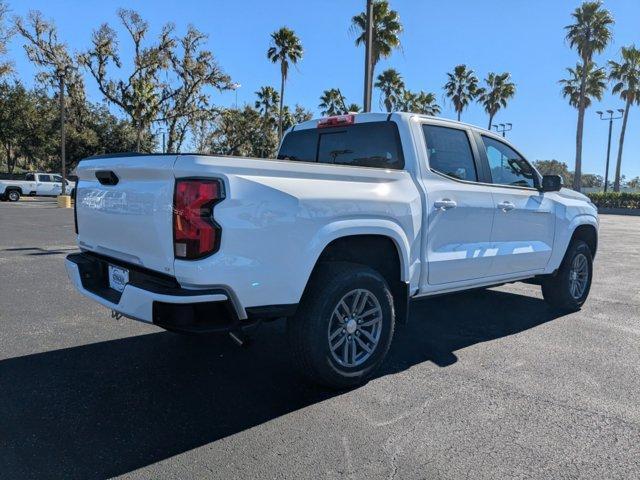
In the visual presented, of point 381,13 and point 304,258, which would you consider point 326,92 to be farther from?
point 304,258

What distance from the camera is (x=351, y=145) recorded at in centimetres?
468

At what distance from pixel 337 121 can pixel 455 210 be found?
1360 millimetres

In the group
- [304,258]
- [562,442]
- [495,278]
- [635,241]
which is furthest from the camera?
[635,241]

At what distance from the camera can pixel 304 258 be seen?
10.8ft

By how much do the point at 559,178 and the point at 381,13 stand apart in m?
17.7

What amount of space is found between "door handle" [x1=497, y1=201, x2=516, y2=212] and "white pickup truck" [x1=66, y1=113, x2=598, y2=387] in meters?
0.02

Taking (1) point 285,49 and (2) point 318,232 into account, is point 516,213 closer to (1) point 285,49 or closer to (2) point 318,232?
(2) point 318,232

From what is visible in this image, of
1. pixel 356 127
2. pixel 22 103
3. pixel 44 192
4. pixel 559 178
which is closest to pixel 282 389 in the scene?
pixel 356 127

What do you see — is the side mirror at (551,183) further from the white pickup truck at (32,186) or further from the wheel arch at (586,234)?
the white pickup truck at (32,186)

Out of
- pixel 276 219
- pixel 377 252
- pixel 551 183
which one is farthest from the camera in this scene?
pixel 551 183

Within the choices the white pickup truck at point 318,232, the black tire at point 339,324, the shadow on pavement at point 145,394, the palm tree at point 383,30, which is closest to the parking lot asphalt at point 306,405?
the shadow on pavement at point 145,394

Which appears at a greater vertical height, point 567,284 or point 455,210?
point 455,210

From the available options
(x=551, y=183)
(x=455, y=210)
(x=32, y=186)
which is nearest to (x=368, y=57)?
(x=551, y=183)

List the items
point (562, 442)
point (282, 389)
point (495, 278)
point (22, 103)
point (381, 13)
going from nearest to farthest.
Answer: point (562, 442)
point (282, 389)
point (495, 278)
point (381, 13)
point (22, 103)
